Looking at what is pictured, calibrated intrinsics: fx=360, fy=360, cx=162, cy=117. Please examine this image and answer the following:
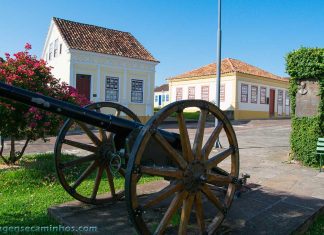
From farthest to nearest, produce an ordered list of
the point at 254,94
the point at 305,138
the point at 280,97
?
1. the point at 280,97
2. the point at 254,94
3. the point at 305,138

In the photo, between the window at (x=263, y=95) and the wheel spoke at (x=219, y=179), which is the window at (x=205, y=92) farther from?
the wheel spoke at (x=219, y=179)

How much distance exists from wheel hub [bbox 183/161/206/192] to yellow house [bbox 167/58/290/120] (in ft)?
85.3

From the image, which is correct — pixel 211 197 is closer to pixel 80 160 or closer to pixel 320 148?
pixel 80 160

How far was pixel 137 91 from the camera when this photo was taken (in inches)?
941

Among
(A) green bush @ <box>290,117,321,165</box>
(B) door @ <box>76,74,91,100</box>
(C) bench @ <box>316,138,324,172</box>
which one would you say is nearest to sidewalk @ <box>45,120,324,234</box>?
(C) bench @ <box>316,138,324,172</box>

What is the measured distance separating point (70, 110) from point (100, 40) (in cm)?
2054

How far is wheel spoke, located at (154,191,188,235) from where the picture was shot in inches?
132

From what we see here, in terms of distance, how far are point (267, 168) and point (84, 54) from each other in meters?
15.3

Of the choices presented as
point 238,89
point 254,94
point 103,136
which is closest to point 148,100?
point 238,89

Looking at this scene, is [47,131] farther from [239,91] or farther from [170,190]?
[239,91]

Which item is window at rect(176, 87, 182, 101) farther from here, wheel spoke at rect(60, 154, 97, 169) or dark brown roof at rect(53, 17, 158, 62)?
wheel spoke at rect(60, 154, 97, 169)

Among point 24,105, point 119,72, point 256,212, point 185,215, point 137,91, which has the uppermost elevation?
point 119,72

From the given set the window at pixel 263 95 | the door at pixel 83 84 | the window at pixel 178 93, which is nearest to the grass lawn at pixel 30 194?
the door at pixel 83 84

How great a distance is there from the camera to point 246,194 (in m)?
5.45
